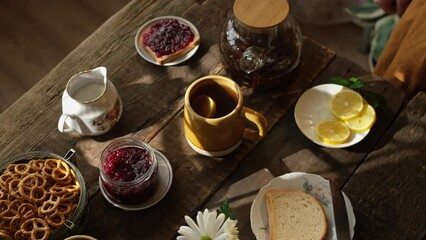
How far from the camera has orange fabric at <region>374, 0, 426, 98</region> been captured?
1.72m

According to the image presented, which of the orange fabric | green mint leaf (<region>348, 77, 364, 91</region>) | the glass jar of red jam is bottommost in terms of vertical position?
the orange fabric

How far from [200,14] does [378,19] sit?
91 cm

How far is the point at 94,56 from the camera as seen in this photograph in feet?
5.33

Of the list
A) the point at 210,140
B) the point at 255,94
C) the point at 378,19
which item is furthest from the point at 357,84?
the point at 378,19

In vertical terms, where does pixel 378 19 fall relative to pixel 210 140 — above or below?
below

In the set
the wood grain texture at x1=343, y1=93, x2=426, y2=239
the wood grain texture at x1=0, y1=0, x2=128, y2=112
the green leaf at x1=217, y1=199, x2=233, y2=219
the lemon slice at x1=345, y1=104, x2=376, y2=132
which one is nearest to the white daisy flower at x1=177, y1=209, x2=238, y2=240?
the green leaf at x1=217, y1=199, x2=233, y2=219

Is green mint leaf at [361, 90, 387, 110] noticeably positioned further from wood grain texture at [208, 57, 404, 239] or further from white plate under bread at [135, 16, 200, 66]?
white plate under bread at [135, 16, 200, 66]

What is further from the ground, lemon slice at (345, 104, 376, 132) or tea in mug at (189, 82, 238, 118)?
tea in mug at (189, 82, 238, 118)

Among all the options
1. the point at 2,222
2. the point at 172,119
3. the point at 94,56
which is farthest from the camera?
the point at 94,56

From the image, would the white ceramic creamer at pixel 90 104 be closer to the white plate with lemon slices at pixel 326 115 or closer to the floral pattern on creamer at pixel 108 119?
the floral pattern on creamer at pixel 108 119

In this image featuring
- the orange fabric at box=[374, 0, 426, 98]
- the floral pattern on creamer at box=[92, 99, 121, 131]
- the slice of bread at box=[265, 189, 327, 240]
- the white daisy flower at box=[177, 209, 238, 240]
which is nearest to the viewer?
the white daisy flower at box=[177, 209, 238, 240]

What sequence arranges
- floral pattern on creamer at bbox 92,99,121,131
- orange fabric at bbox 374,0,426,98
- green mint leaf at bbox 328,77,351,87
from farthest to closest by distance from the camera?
orange fabric at bbox 374,0,426,98 < green mint leaf at bbox 328,77,351,87 < floral pattern on creamer at bbox 92,99,121,131

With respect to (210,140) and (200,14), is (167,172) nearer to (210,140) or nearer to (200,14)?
(210,140)

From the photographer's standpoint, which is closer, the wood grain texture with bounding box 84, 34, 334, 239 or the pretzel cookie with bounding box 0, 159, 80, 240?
the pretzel cookie with bounding box 0, 159, 80, 240
